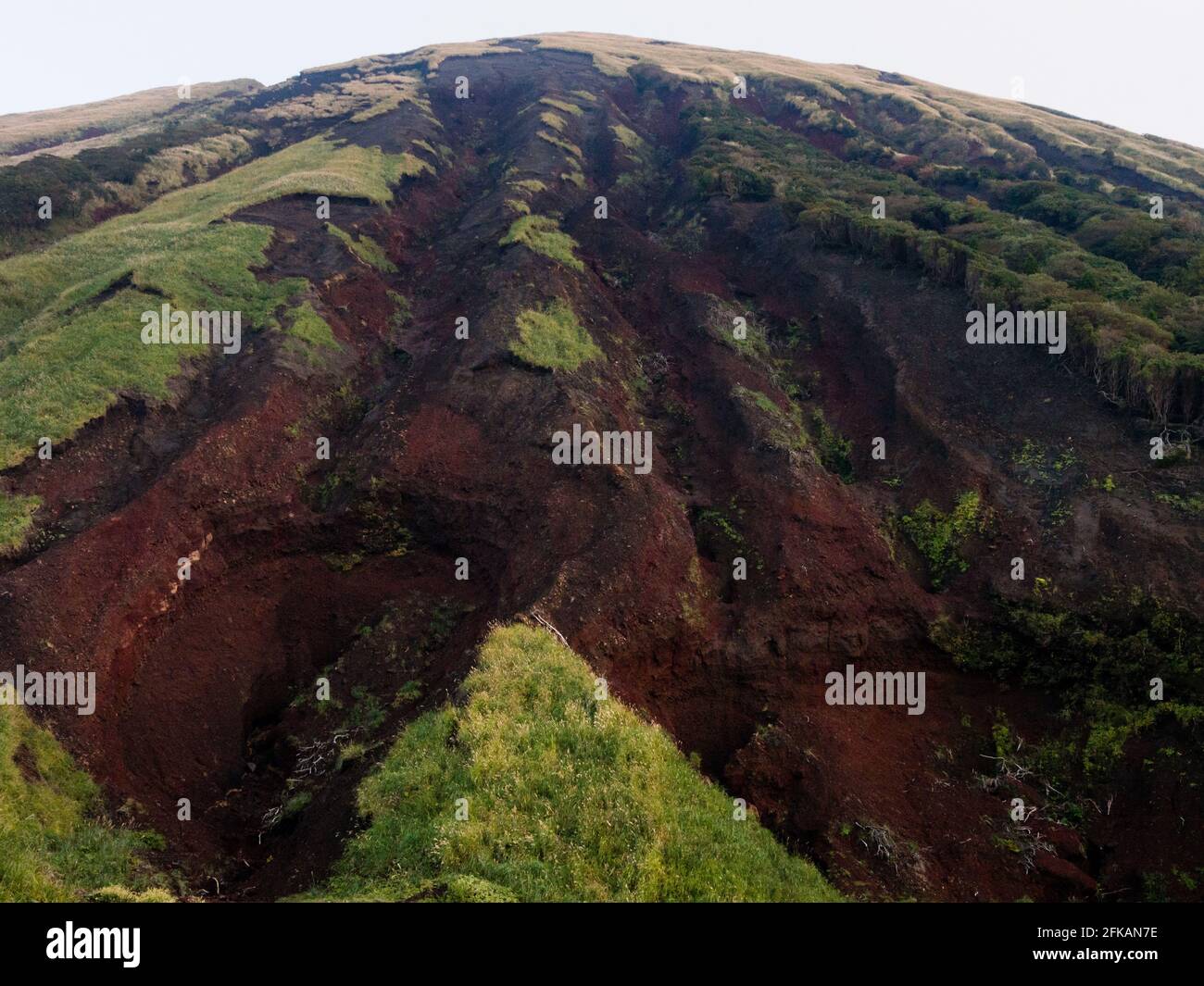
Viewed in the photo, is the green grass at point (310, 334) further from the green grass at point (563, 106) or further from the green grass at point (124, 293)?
the green grass at point (563, 106)

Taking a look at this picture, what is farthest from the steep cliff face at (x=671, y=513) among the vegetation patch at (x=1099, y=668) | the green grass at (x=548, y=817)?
the green grass at (x=548, y=817)

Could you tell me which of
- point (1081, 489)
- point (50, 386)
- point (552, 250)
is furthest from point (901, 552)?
point (50, 386)

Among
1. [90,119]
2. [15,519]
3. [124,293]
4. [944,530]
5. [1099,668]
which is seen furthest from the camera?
[90,119]

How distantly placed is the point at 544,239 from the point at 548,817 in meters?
27.4

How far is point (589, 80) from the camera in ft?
225

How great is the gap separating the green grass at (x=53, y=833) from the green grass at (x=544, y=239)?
2412 centimetres

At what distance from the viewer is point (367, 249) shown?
31266mm

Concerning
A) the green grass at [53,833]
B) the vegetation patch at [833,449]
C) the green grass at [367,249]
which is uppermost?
the green grass at [367,249]

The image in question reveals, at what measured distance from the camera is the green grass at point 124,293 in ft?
60.1

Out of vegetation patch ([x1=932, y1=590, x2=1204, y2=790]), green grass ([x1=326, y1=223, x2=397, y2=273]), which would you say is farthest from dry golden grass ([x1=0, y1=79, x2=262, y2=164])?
vegetation patch ([x1=932, y1=590, x2=1204, y2=790])

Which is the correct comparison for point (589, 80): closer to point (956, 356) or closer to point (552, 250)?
point (552, 250)
